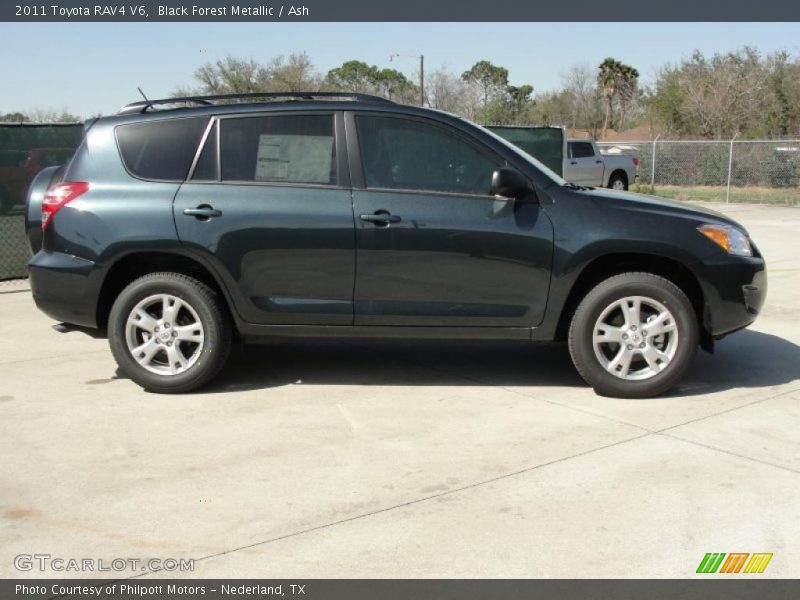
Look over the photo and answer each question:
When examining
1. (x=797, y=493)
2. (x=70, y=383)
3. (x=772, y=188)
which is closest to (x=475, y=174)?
(x=797, y=493)

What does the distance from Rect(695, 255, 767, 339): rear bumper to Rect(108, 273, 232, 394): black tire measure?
311 cm

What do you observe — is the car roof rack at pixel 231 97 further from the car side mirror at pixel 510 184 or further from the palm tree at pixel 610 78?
the palm tree at pixel 610 78

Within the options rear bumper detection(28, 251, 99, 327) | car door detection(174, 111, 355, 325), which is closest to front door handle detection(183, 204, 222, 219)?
car door detection(174, 111, 355, 325)

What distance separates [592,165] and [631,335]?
1997 centimetres

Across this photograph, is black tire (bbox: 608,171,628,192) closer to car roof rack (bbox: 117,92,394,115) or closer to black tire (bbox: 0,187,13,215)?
black tire (bbox: 0,187,13,215)

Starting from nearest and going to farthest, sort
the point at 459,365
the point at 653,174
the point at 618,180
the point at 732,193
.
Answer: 1. the point at 459,365
2. the point at 732,193
3. the point at 618,180
4. the point at 653,174

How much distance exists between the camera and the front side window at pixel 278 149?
19.2 feet

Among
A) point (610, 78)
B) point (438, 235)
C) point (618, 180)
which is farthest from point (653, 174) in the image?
point (610, 78)

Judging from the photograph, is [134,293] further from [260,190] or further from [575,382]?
[575,382]

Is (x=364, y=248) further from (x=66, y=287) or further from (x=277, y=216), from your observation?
(x=66, y=287)

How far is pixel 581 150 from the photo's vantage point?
24.9m

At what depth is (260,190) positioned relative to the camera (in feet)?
19.0

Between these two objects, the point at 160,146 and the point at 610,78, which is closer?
the point at 160,146
